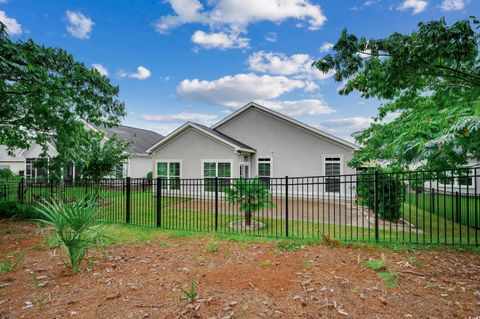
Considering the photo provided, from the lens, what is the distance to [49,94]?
6.28m

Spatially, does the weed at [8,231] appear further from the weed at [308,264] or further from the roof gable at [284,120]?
the roof gable at [284,120]

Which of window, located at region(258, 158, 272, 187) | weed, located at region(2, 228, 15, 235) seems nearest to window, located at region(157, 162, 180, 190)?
window, located at region(258, 158, 272, 187)

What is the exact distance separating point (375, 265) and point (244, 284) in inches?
93.8

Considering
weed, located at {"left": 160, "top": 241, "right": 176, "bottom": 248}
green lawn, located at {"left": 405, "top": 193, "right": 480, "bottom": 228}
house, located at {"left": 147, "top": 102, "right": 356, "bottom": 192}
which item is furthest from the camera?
house, located at {"left": 147, "top": 102, "right": 356, "bottom": 192}

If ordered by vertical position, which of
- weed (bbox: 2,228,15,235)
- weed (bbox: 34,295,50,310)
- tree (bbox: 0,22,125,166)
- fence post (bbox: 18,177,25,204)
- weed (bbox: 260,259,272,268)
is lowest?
weed (bbox: 2,228,15,235)

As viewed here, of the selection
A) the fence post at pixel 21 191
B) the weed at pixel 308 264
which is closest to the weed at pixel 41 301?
the weed at pixel 308 264

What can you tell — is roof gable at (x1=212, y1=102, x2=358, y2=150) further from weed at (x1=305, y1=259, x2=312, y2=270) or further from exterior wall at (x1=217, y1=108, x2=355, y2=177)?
weed at (x1=305, y1=259, x2=312, y2=270)

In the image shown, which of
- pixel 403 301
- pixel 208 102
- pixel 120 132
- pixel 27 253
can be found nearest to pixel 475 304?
pixel 403 301

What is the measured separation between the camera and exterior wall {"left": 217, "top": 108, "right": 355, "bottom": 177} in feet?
46.2

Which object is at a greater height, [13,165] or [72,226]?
[13,165]

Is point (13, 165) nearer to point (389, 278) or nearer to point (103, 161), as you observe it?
point (103, 161)

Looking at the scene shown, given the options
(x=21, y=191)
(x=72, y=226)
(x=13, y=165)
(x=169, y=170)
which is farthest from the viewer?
(x=13, y=165)

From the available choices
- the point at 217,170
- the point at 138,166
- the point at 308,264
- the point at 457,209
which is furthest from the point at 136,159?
the point at 457,209

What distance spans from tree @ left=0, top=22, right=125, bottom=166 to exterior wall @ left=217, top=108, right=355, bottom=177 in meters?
8.54
